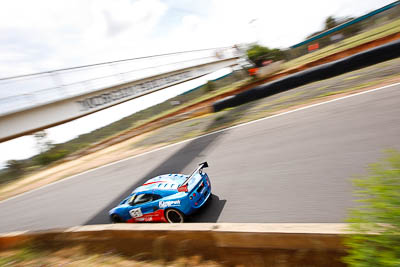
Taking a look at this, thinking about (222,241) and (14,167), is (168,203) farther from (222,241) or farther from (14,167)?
(14,167)

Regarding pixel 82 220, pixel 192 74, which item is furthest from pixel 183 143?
pixel 192 74

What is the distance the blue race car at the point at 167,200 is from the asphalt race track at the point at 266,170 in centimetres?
42

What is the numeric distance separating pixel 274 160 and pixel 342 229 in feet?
14.9

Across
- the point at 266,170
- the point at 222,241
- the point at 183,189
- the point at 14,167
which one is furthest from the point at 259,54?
the point at 222,241

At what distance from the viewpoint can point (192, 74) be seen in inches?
1009

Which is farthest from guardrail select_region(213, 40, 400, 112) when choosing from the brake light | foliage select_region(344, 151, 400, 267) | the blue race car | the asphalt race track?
foliage select_region(344, 151, 400, 267)

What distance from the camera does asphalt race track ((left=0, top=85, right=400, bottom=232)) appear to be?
17.1 ft

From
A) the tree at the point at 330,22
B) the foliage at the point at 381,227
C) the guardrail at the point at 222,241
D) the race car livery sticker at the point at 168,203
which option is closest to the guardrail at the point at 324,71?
the race car livery sticker at the point at 168,203

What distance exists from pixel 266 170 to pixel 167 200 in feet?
9.35

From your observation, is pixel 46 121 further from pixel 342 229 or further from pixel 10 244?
pixel 342 229

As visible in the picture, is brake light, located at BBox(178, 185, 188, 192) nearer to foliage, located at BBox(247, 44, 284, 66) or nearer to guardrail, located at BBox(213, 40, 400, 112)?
guardrail, located at BBox(213, 40, 400, 112)

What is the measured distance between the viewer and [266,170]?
675 centimetres

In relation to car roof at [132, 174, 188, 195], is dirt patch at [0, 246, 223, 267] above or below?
below

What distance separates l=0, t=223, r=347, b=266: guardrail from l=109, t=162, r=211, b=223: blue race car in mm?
1196
